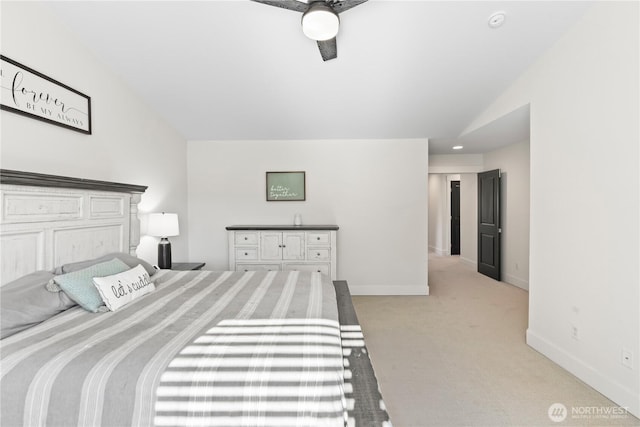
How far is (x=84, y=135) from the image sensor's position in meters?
2.34

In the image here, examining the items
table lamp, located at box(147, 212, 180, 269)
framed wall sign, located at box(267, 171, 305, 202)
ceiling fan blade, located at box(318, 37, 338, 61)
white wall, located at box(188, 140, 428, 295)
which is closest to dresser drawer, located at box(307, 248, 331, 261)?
white wall, located at box(188, 140, 428, 295)

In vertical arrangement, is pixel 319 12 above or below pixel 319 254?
above

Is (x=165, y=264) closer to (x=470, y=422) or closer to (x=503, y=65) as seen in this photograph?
(x=470, y=422)

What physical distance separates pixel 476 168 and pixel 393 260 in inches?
105

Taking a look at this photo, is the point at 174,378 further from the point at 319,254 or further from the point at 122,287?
the point at 319,254

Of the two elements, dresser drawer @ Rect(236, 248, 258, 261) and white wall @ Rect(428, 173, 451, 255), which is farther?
white wall @ Rect(428, 173, 451, 255)

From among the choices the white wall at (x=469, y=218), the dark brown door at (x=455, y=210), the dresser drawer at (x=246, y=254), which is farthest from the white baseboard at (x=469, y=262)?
the dresser drawer at (x=246, y=254)

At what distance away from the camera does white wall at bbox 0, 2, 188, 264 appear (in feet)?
6.08

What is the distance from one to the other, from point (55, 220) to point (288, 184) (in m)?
2.68

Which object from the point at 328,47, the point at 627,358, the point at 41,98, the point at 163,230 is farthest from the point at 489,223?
the point at 41,98
